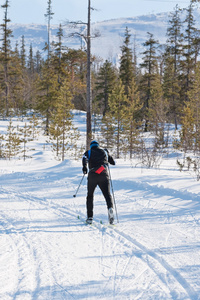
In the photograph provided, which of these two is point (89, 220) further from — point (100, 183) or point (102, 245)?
point (102, 245)

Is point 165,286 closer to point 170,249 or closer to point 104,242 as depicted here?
point 170,249

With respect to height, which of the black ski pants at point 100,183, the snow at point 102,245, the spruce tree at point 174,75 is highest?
the spruce tree at point 174,75

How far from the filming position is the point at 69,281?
3.53 m

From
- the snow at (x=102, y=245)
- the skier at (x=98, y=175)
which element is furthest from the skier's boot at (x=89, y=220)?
the snow at (x=102, y=245)

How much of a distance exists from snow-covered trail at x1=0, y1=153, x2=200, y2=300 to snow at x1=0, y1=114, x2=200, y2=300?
0.04ft

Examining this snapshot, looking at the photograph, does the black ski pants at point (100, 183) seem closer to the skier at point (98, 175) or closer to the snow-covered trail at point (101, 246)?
the skier at point (98, 175)

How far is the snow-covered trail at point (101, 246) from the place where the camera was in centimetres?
339

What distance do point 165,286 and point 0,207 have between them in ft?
17.2

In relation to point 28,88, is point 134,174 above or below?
below

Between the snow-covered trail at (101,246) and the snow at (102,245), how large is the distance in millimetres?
13

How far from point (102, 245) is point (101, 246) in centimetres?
5

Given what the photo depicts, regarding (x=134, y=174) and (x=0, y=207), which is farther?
(x=134, y=174)

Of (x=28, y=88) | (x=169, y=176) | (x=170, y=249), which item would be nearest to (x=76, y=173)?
(x=169, y=176)

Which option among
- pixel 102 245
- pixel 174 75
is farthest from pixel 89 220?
pixel 174 75
